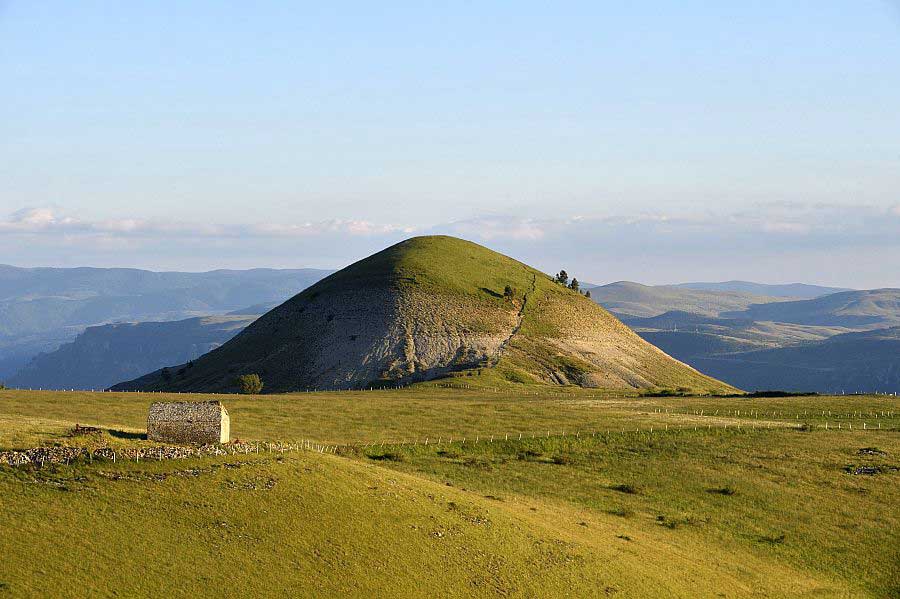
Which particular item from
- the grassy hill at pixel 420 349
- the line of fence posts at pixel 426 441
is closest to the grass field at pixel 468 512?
the line of fence posts at pixel 426 441

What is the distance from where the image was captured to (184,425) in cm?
5412

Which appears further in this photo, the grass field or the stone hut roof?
the stone hut roof

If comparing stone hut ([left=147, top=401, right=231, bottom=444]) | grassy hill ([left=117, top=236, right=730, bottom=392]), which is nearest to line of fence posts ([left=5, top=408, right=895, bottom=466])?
stone hut ([left=147, top=401, right=231, bottom=444])

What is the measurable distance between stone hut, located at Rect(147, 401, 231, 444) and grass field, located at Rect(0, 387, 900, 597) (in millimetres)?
1554

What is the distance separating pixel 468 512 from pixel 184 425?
59.2ft

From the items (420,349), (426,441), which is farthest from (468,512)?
(420,349)

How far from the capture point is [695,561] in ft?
183

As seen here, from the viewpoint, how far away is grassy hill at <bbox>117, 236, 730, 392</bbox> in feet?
535

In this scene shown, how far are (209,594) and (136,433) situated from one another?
1943 cm

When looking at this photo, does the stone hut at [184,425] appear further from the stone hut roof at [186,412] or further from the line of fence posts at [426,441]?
the line of fence posts at [426,441]

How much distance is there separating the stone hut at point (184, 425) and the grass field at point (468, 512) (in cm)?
155

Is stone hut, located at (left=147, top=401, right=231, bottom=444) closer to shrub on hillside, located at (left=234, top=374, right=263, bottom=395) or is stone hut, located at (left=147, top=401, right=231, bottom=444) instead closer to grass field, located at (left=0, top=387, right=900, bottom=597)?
grass field, located at (left=0, top=387, right=900, bottom=597)

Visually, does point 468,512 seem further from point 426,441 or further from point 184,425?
point 426,441

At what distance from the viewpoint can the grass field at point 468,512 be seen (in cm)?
4222
